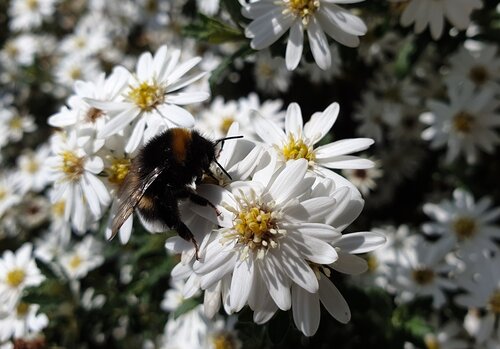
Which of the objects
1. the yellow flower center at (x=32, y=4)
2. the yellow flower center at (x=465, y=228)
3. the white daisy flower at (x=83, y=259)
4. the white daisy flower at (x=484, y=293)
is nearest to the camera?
the white daisy flower at (x=484, y=293)

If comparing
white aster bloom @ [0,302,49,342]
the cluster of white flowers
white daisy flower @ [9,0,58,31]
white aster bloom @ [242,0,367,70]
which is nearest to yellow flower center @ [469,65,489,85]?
the cluster of white flowers

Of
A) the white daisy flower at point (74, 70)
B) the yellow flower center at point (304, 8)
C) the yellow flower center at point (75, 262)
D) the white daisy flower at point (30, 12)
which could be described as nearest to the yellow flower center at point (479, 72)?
the yellow flower center at point (304, 8)

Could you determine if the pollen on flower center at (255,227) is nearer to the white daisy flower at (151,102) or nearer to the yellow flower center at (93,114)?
the white daisy flower at (151,102)

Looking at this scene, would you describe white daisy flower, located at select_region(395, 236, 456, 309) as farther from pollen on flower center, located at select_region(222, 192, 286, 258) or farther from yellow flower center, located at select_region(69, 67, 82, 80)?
yellow flower center, located at select_region(69, 67, 82, 80)

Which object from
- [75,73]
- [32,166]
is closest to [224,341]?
[32,166]

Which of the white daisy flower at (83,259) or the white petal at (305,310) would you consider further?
the white daisy flower at (83,259)

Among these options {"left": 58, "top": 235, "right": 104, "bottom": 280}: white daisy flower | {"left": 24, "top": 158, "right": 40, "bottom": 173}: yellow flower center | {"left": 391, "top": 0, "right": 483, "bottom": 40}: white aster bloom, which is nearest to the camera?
{"left": 391, "top": 0, "right": 483, "bottom": 40}: white aster bloom

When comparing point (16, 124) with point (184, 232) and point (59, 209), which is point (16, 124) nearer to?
point (59, 209)
